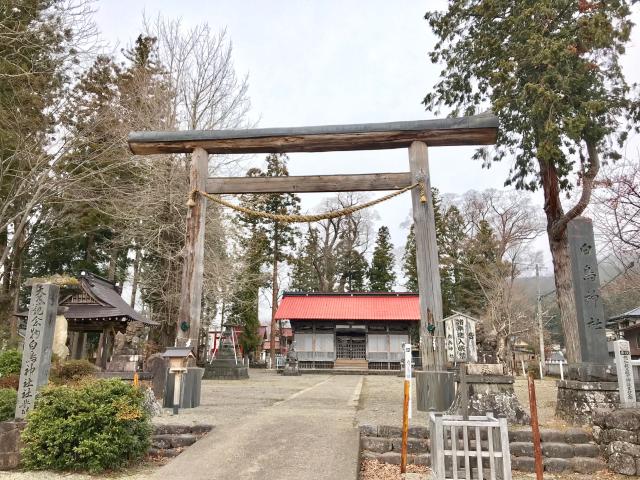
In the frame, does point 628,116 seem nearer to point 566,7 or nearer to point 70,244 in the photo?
point 566,7

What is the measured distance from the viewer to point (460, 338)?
952cm

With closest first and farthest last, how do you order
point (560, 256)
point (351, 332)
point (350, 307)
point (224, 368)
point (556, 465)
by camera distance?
point (556, 465)
point (560, 256)
point (224, 368)
point (351, 332)
point (350, 307)

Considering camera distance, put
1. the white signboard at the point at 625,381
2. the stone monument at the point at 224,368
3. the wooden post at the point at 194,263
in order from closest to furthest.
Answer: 1. the white signboard at the point at 625,381
2. the wooden post at the point at 194,263
3. the stone monument at the point at 224,368

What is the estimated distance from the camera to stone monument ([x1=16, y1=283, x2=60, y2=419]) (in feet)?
18.5

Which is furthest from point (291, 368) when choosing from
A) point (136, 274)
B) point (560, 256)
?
point (560, 256)

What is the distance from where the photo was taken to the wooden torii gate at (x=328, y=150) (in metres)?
7.41

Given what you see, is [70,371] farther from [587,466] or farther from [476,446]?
[587,466]

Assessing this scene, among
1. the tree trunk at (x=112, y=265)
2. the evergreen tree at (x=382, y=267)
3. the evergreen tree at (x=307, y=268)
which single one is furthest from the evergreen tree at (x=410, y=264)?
the tree trunk at (x=112, y=265)

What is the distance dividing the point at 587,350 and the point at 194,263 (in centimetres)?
700

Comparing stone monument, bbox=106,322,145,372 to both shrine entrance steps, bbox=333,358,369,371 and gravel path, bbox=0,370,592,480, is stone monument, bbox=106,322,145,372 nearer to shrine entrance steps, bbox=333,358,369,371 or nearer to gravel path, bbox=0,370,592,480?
gravel path, bbox=0,370,592,480

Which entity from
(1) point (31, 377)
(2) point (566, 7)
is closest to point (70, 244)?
(1) point (31, 377)

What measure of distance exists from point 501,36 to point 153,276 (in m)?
16.1

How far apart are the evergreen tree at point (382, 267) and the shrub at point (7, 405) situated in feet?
105

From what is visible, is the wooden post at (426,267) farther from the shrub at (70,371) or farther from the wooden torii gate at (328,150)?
the shrub at (70,371)
